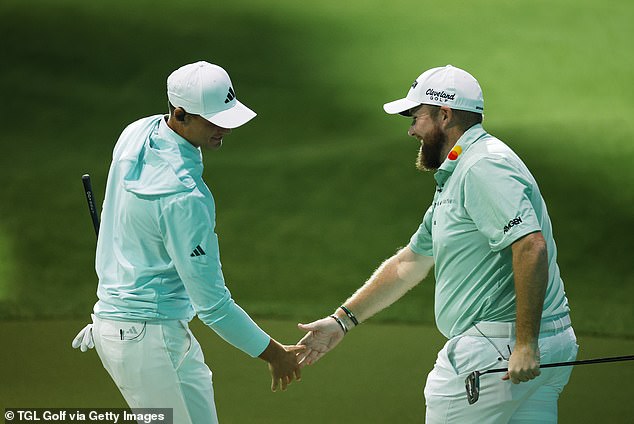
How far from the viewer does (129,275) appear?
3.90 metres

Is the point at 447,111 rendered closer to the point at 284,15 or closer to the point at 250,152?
the point at 250,152

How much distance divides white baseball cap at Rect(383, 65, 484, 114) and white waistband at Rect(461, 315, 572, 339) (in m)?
0.81

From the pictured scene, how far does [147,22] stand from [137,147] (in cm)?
995

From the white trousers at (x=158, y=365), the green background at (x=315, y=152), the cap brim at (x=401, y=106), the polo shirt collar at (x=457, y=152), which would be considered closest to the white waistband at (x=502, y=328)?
the polo shirt collar at (x=457, y=152)

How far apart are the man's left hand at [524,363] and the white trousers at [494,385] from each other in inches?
5.1

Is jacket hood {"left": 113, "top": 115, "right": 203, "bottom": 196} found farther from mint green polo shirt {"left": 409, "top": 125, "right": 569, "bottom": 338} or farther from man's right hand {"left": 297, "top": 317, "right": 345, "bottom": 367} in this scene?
man's right hand {"left": 297, "top": 317, "right": 345, "bottom": 367}

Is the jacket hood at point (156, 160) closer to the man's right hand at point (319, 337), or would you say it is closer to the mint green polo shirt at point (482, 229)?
the mint green polo shirt at point (482, 229)

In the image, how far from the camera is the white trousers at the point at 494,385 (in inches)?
150

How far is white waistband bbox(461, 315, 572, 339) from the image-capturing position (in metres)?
3.81

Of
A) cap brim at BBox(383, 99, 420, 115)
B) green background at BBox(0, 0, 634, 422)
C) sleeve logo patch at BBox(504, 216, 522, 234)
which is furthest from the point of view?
green background at BBox(0, 0, 634, 422)

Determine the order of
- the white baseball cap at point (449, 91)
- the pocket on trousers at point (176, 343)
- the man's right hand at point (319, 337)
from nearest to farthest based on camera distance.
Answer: the pocket on trousers at point (176, 343) < the white baseball cap at point (449, 91) < the man's right hand at point (319, 337)

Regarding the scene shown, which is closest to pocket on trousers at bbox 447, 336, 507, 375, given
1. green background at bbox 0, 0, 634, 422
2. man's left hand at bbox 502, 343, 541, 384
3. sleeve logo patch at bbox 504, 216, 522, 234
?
man's left hand at bbox 502, 343, 541, 384

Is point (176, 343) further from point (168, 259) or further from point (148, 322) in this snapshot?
point (168, 259)

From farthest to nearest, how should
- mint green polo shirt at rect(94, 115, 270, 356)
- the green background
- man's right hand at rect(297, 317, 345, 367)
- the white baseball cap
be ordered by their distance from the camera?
the green background < man's right hand at rect(297, 317, 345, 367) < the white baseball cap < mint green polo shirt at rect(94, 115, 270, 356)
